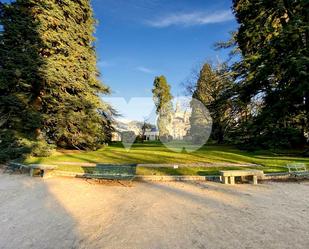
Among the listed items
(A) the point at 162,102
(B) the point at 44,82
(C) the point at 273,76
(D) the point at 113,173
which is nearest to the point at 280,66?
(C) the point at 273,76

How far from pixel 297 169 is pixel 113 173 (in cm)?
790

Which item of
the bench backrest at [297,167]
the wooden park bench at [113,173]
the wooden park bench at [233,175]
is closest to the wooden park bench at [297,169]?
the bench backrest at [297,167]

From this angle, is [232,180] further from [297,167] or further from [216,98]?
[216,98]

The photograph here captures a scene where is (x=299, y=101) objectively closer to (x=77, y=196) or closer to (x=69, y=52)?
(x=77, y=196)

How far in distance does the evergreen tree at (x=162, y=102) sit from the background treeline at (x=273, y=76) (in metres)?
18.6

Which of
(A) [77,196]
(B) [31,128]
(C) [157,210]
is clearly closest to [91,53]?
(B) [31,128]

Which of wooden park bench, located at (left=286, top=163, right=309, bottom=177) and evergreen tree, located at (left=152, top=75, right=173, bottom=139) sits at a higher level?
evergreen tree, located at (left=152, top=75, right=173, bottom=139)

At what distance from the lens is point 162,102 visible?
142 ft

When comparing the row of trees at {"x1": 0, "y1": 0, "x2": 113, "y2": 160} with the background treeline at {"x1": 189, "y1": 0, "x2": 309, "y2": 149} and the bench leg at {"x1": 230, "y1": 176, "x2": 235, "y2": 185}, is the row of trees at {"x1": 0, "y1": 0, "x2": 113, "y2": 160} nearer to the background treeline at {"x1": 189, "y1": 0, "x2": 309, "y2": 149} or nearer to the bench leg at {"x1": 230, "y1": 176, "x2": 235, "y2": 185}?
the bench leg at {"x1": 230, "y1": 176, "x2": 235, "y2": 185}

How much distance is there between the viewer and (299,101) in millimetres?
15656

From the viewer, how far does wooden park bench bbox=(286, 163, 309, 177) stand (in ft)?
30.4

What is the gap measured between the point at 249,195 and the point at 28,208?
249 inches

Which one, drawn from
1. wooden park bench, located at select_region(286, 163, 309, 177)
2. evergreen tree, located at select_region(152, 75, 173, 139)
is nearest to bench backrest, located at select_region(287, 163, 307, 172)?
wooden park bench, located at select_region(286, 163, 309, 177)

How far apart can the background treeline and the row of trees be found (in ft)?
41.1
